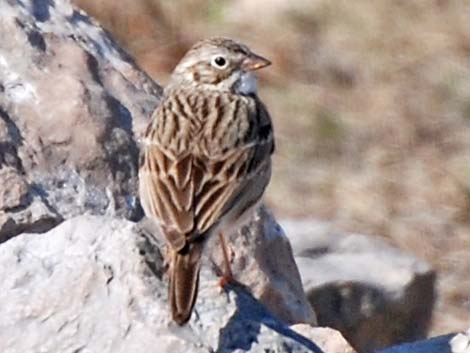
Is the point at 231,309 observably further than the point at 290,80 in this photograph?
No

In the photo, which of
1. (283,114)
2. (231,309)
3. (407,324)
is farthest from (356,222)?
(231,309)

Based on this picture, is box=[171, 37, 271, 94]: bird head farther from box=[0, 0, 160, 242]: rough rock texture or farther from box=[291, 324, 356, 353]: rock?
box=[291, 324, 356, 353]: rock

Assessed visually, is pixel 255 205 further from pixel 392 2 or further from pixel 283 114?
pixel 392 2

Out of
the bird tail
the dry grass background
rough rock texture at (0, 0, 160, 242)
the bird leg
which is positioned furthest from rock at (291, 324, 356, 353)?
the dry grass background

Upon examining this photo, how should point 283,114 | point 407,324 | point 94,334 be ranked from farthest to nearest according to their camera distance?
point 283,114 → point 407,324 → point 94,334

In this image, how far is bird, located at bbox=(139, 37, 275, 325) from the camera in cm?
630

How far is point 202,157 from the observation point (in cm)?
702

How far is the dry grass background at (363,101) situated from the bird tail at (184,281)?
4.40m

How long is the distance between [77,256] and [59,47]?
6.72 ft

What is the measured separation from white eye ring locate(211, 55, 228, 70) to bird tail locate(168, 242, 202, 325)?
167 cm

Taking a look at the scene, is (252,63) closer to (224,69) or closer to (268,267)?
(224,69)

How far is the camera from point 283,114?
480 inches

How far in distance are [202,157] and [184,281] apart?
1.21 m

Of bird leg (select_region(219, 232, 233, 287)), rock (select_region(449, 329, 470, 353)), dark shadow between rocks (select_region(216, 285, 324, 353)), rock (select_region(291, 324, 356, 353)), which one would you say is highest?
dark shadow between rocks (select_region(216, 285, 324, 353))
